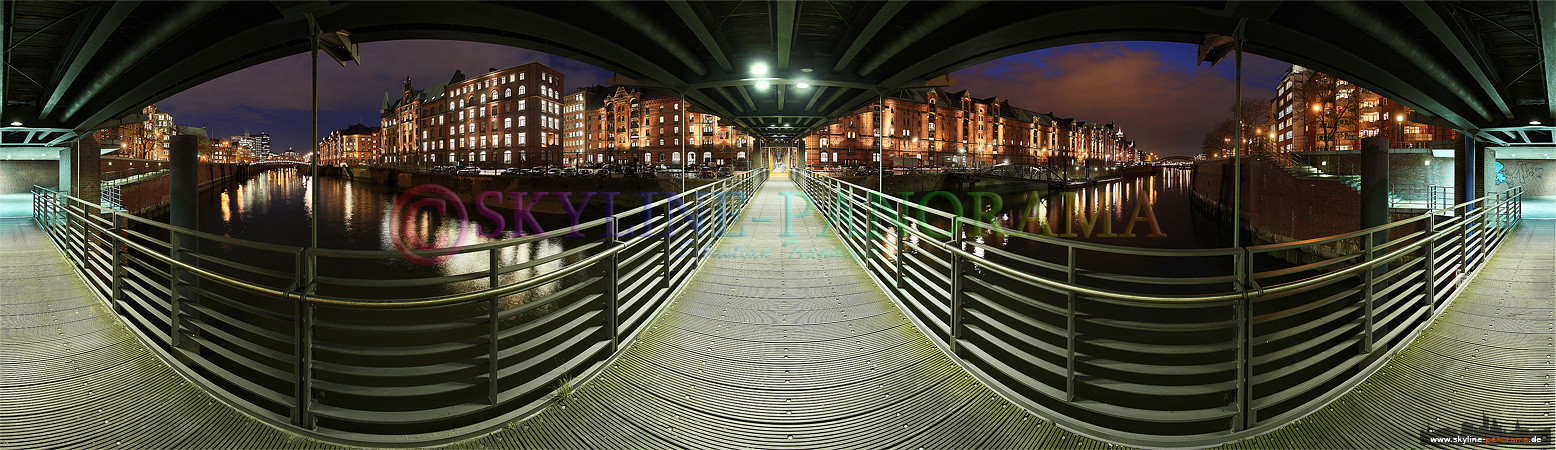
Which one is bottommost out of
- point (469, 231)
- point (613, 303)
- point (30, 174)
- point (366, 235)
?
point (366, 235)

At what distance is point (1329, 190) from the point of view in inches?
842

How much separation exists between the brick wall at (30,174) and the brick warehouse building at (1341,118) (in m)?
62.6

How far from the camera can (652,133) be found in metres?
88.0

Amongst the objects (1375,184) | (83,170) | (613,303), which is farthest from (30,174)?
(1375,184)

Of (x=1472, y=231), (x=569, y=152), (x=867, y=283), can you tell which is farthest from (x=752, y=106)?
(x=569, y=152)

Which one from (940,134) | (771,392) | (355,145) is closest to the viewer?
(771,392)

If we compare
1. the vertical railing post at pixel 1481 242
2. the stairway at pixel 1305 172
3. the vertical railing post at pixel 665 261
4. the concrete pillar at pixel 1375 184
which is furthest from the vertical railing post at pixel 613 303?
the stairway at pixel 1305 172

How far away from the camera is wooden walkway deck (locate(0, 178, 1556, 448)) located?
3615 millimetres

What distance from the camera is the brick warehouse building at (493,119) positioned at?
3022 inches

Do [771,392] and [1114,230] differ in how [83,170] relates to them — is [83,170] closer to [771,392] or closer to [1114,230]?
[771,392]

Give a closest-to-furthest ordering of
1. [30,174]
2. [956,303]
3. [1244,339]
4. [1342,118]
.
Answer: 1. [1244,339]
2. [956,303]
3. [30,174]
4. [1342,118]

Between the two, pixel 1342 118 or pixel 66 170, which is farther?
pixel 1342 118

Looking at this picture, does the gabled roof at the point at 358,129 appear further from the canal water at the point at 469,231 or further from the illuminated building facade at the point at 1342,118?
the illuminated building facade at the point at 1342,118

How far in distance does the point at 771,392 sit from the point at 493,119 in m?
87.3
